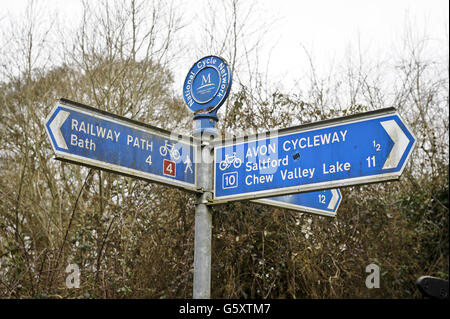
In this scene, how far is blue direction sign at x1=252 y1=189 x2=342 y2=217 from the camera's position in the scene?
4.14m

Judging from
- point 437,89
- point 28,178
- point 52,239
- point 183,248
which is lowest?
point 183,248

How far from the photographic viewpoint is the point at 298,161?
3.69m

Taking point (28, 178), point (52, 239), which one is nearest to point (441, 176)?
point (52, 239)

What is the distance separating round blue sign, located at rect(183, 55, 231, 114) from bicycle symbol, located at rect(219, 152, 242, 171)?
37 cm

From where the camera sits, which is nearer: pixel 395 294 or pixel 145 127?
pixel 145 127

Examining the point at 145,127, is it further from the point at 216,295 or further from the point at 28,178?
the point at 28,178

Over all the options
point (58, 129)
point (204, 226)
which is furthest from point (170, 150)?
point (58, 129)

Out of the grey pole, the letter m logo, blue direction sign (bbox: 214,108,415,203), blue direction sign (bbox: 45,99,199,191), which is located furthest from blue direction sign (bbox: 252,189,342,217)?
the letter m logo

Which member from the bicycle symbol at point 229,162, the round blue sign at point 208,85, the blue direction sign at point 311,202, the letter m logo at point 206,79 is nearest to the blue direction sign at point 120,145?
the bicycle symbol at point 229,162

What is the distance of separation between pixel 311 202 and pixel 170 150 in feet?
3.51

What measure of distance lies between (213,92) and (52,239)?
5.95 m

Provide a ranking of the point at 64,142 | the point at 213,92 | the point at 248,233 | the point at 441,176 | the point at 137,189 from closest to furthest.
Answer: the point at 64,142 → the point at 213,92 → the point at 248,233 → the point at 137,189 → the point at 441,176

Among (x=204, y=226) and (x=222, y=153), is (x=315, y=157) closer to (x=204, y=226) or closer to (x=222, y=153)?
(x=222, y=153)

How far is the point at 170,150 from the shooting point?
12.8 feet
